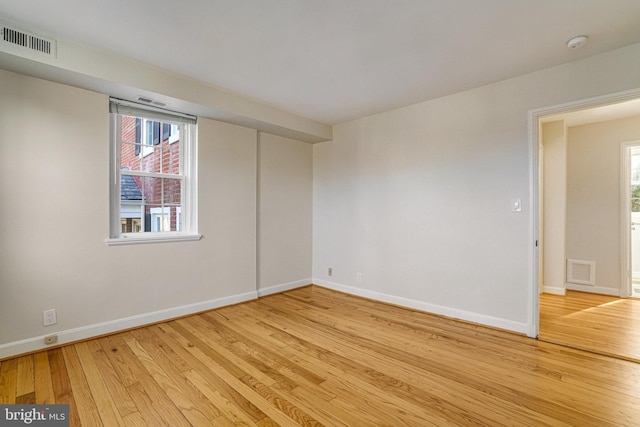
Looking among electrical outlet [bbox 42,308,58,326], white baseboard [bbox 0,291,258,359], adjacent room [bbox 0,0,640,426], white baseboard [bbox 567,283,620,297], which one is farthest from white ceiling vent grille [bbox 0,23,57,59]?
white baseboard [bbox 567,283,620,297]

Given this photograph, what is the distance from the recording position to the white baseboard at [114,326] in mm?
2448

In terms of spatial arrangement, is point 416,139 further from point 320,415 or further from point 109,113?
point 109,113

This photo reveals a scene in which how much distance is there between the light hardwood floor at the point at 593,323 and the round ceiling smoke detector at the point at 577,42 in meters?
2.53

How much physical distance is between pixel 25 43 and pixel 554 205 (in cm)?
612

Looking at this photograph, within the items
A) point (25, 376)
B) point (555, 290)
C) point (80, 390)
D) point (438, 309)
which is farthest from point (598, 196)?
point (25, 376)

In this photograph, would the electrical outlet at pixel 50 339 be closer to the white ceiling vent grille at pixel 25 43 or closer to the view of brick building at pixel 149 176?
the view of brick building at pixel 149 176

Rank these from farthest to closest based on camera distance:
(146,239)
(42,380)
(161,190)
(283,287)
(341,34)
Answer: (283,287) → (161,190) → (146,239) → (341,34) → (42,380)

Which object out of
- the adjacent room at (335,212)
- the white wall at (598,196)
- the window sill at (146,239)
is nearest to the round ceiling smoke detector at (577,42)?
the adjacent room at (335,212)

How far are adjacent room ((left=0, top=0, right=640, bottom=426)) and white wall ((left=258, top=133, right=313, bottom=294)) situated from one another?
0.15 ft

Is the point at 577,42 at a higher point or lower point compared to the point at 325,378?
higher

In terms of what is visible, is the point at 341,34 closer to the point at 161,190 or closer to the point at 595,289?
the point at 161,190

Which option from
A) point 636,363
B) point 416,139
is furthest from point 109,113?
point 636,363

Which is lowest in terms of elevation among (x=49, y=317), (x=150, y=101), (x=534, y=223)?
(x=49, y=317)

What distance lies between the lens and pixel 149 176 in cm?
326
